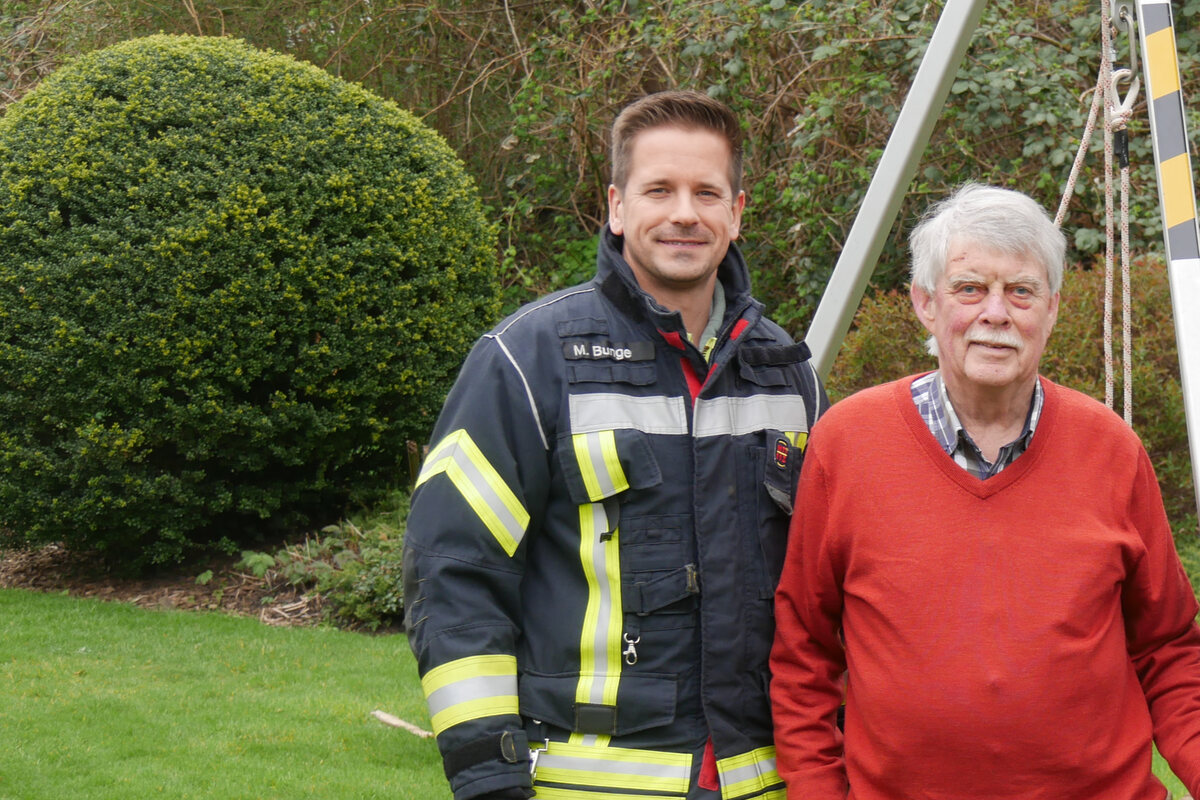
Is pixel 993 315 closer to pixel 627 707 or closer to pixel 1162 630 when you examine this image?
pixel 1162 630

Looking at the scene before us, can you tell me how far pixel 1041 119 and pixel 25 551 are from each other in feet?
21.1

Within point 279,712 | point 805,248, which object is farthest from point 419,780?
point 805,248

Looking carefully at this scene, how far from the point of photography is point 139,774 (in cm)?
443

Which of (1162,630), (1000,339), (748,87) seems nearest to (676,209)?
(1000,339)

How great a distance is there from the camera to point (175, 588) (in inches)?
275

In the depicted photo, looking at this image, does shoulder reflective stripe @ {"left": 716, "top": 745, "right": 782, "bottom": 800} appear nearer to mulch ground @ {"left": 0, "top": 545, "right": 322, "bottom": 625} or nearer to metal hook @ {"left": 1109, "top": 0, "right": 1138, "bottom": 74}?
metal hook @ {"left": 1109, "top": 0, "right": 1138, "bottom": 74}

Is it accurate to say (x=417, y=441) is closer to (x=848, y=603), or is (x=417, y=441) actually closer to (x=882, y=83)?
(x=882, y=83)

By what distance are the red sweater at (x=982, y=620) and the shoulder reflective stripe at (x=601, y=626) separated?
30 centimetres

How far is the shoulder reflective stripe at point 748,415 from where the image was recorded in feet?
7.68

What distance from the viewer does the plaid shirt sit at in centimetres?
229

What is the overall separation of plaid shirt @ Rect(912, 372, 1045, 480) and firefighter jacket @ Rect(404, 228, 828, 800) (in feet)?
0.95

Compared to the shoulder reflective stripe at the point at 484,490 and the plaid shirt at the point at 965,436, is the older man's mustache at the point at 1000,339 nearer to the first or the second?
the plaid shirt at the point at 965,436

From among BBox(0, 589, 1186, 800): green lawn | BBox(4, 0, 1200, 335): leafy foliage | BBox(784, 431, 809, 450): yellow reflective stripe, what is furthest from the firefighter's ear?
BBox(4, 0, 1200, 335): leafy foliage

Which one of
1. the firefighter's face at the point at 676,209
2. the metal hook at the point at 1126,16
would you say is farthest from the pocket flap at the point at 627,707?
the metal hook at the point at 1126,16
